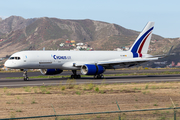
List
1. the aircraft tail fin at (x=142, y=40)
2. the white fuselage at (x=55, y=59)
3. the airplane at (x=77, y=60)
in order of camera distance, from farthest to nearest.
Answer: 1. the aircraft tail fin at (x=142, y=40)
2. the airplane at (x=77, y=60)
3. the white fuselage at (x=55, y=59)

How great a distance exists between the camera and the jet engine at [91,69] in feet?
136

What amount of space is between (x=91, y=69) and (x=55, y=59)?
5428mm

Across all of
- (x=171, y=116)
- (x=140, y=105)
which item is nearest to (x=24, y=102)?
(x=140, y=105)

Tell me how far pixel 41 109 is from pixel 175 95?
12585 mm

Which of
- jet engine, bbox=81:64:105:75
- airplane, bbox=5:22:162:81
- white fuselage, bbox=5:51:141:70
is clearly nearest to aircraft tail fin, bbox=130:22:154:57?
airplane, bbox=5:22:162:81

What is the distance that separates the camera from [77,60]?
44344 millimetres

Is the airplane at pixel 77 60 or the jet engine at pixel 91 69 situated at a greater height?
the airplane at pixel 77 60

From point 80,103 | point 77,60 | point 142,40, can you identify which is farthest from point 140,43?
point 80,103

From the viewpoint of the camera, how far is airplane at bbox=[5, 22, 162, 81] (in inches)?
1563

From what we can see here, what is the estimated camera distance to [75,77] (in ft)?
150

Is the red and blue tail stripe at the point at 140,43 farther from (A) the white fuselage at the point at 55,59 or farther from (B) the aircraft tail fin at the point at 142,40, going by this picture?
(A) the white fuselage at the point at 55,59

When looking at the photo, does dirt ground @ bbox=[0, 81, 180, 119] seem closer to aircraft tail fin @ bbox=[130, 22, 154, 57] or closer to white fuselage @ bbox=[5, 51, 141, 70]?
white fuselage @ bbox=[5, 51, 141, 70]

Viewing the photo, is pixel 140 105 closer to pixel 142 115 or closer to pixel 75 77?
pixel 142 115

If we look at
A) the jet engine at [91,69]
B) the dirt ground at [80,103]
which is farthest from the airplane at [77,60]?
the dirt ground at [80,103]
